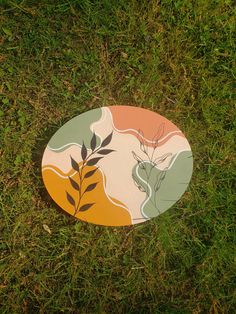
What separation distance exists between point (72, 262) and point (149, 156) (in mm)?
820

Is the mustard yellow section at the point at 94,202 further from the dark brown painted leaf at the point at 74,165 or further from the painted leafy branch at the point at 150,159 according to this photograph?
the painted leafy branch at the point at 150,159

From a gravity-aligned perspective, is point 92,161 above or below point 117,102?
below

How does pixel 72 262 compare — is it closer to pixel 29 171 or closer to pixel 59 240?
pixel 59 240

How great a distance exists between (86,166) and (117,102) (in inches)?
21.1

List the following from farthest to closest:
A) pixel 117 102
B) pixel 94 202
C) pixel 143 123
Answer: pixel 117 102 → pixel 143 123 → pixel 94 202

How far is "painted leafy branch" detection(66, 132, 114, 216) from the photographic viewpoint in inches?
104

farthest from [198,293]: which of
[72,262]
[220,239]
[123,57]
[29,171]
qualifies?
[123,57]

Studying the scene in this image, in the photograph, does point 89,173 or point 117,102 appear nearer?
point 89,173

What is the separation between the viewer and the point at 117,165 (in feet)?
8.79

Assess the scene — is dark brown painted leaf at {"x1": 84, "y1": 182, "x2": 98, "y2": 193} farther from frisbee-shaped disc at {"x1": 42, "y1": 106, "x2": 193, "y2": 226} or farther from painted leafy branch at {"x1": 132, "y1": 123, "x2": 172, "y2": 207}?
painted leafy branch at {"x1": 132, "y1": 123, "x2": 172, "y2": 207}

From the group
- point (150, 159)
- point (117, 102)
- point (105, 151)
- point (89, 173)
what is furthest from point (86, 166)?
point (117, 102)

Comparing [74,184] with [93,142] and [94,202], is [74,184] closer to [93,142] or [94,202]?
[94,202]

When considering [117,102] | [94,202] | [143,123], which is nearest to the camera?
[94,202]

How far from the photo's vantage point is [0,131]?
2.89 m
